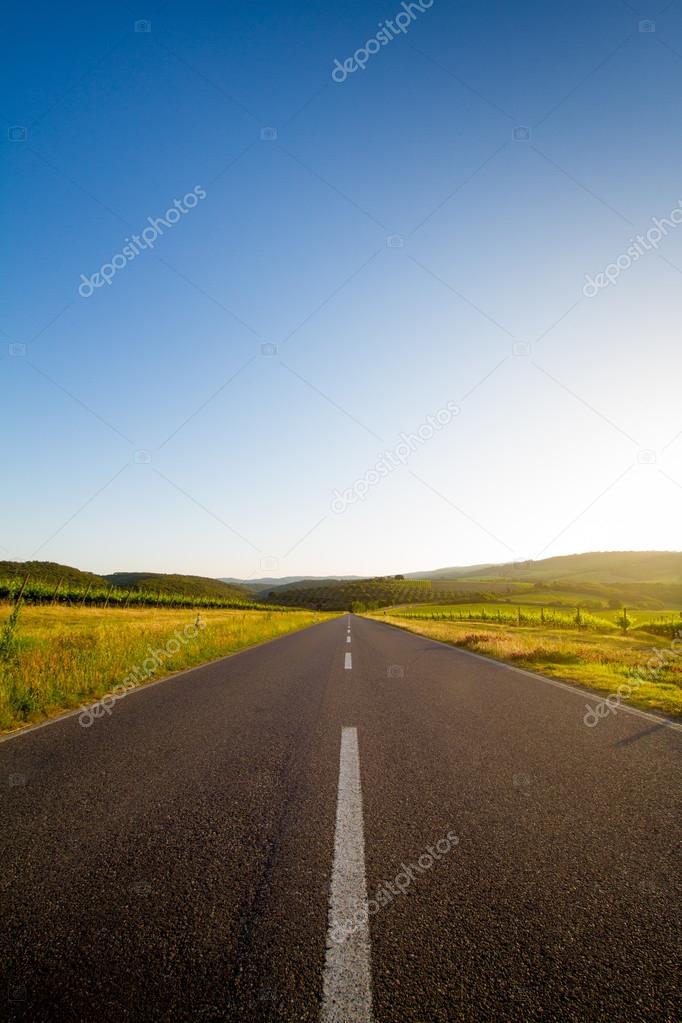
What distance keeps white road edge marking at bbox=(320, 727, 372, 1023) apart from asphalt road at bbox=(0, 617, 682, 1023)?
0.04ft

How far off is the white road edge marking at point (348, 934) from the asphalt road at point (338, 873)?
0.5 inches

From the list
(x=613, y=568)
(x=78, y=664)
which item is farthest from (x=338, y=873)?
(x=613, y=568)

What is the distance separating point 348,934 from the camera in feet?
7.36

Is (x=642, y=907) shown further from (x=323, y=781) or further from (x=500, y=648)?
(x=500, y=648)

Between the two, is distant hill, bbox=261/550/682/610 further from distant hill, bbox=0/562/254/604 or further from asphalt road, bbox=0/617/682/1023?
asphalt road, bbox=0/617/682/1023

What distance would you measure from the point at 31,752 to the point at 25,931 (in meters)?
3.36

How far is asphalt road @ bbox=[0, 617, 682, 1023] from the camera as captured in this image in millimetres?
1916

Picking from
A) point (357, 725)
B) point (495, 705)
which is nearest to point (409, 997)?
point (357, 725)

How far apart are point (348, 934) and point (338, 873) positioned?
532mm

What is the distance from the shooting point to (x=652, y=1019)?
1807 mm

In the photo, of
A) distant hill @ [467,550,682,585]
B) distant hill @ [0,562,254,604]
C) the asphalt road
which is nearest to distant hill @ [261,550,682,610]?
distant hill @ [467,550,682,585]

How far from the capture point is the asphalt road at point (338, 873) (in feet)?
6.29

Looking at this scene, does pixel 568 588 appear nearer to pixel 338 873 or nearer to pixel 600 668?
pixel 600 668

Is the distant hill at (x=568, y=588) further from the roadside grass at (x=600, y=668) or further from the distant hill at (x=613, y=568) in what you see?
the roadside grass at (x=600, y=668)
